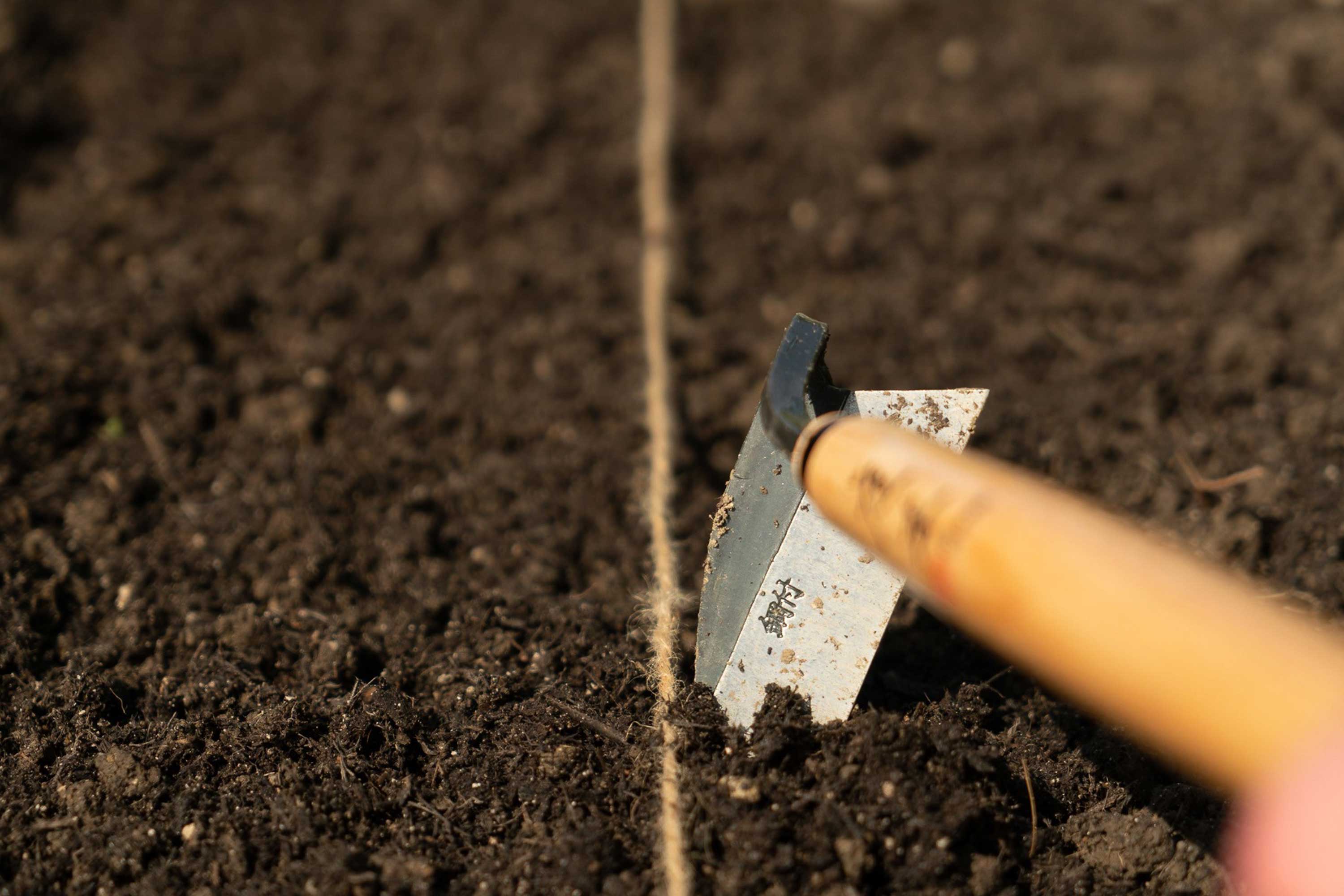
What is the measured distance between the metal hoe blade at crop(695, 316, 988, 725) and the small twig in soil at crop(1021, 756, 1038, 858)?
32cm

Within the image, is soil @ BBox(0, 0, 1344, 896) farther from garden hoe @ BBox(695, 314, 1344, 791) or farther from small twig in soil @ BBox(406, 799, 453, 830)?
garden hoe @ BBox(695, 314, 1344, 791)

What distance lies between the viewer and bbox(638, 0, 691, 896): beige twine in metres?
1.55

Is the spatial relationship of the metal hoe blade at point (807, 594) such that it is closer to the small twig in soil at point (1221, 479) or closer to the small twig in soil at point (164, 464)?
the small twig in soil at point (1221, 479)

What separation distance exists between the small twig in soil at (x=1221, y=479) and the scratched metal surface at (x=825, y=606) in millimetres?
976

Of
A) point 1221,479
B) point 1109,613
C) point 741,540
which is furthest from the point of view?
point 1221,479

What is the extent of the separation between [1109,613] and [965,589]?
19 cm

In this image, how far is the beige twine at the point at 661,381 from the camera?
61.1 inches

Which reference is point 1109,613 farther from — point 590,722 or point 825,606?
point 590,722

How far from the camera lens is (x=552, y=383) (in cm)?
281

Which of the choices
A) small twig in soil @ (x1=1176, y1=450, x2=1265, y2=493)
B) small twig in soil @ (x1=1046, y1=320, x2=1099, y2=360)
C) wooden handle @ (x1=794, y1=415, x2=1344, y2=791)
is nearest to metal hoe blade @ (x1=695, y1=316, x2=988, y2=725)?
wooden handle @ (x1=794, y1=415, x2=1344, y2=791)

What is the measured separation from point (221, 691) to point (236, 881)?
1.34 feet

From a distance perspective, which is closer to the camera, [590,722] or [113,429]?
[590,722]

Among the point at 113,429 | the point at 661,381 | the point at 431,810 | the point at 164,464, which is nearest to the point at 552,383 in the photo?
the point at 661,381

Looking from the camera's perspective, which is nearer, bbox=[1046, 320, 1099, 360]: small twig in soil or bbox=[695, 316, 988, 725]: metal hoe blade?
bbox=[695, 316, 988, 725]: metal hoe blade
